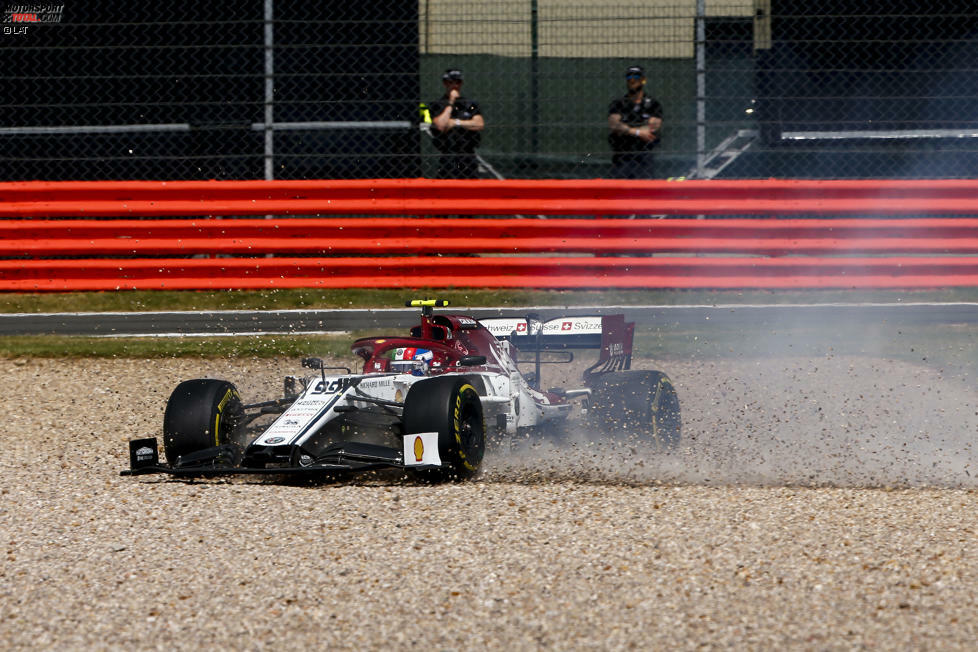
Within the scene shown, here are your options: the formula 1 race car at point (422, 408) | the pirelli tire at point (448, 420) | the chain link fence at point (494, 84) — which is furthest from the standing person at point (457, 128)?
the pirelli tire at point (448, 420)

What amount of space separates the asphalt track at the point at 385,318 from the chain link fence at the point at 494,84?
1.54m

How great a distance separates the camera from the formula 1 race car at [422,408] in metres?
5.58

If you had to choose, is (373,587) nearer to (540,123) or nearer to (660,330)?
(660,330)

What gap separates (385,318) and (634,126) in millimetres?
2896

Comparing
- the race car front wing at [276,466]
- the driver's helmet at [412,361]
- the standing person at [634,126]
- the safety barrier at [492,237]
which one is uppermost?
the standing person at [634,126]

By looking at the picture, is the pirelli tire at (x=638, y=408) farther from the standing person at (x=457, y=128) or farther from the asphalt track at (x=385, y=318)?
the standing person at (x=457, y=128)

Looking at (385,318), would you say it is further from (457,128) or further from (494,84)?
(494,84)

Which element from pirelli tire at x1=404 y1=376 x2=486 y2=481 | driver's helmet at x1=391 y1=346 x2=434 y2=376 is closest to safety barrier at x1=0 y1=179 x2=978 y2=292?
driver's helmet at x1=391 y1=346 x2=434 y2=376

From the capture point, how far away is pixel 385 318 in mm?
10078

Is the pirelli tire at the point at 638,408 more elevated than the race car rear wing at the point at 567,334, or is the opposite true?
the race car rear wing at the point at 567,334

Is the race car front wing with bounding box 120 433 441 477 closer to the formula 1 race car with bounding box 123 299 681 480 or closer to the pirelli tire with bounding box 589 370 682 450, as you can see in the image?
the formula 1 race car with bounding box 123 299 681 480

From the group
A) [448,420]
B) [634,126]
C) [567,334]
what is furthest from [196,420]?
[634,126]

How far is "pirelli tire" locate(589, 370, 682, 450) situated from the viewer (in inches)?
265

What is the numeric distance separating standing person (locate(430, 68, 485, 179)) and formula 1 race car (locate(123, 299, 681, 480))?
11.8 feet
